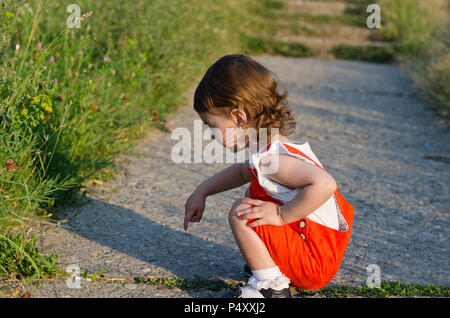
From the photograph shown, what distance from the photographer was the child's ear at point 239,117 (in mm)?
2068

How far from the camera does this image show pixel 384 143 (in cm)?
450

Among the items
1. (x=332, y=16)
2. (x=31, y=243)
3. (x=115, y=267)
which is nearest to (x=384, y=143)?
(x=115, y=267)

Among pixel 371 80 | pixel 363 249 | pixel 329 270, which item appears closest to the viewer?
pixel 329 270

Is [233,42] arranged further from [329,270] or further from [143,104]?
[329,270]

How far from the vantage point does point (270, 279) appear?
204cm

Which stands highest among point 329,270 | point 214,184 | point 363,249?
point 214,184

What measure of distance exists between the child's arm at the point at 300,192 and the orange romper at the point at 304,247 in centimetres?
5

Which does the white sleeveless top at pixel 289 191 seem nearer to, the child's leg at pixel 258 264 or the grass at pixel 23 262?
the child's leg at pixel 258 264

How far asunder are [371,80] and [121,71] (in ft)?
13.0

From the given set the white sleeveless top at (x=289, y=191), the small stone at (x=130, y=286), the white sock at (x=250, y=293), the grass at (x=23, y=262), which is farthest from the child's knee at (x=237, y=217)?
the grass at (x=23, y=262)

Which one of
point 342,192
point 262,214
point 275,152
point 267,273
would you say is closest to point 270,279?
point 267,273

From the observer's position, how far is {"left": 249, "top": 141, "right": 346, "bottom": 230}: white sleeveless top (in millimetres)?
1980

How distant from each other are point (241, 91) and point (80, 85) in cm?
154

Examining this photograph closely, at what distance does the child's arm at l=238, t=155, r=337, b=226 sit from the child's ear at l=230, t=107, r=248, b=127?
231 mm
